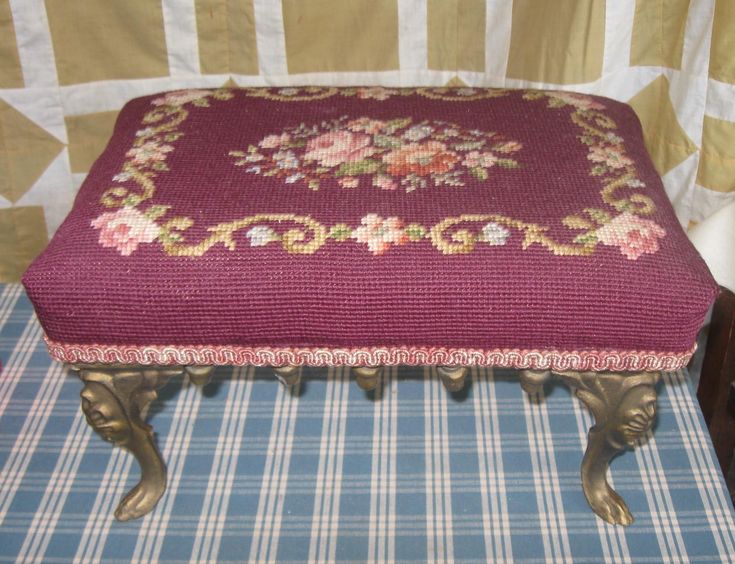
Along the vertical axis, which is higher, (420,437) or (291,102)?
(291,102)

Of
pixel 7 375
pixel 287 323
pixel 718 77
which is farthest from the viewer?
pixel 7 375

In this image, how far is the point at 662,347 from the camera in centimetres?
91

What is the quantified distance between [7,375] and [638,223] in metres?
0.94

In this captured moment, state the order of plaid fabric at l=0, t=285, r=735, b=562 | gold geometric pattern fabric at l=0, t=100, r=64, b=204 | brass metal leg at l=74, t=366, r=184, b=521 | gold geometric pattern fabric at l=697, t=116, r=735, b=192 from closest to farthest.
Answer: brass metal leg at l=74, t=366, r=184, b=521
plaid fabric at l=0, t=285, r=735, b=562
gold geometric pattern fabric at l=697, t=116, r=735, b=192
gold geometric pattern fabric at l=0, t=100, r=64, b=204

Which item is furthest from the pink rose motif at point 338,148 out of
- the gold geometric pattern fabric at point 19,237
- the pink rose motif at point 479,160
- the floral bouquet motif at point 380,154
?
the gold geometric pattern fabric at point 19,237

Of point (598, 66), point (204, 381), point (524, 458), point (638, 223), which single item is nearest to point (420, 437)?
point (524, 458)

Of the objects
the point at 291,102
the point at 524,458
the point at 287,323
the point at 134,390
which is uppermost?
the point at 291,102

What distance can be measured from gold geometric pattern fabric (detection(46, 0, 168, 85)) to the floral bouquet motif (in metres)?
0.39

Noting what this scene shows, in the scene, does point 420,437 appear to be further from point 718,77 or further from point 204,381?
point 718,77

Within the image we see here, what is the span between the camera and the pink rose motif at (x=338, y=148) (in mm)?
1019

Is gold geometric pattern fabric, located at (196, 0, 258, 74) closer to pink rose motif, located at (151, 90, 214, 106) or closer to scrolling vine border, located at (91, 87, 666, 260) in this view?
pink rose motif, located at (151, 90, 214, 106)

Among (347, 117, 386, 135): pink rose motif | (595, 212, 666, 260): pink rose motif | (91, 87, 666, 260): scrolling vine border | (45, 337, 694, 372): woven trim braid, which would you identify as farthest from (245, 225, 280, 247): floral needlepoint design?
(595, 212, 666, 260): pink rose motif

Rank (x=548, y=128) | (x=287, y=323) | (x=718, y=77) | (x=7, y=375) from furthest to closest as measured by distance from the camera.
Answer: (x=7, y=375) → (x=718, y=77) → (x=548, y=128) → (x=287, y=323)

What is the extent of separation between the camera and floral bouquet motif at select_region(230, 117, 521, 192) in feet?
3.24
